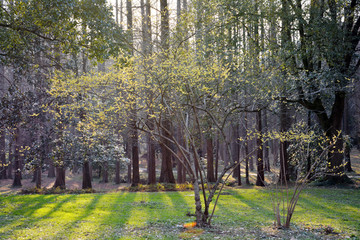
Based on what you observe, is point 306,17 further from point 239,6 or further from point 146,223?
point 146,223

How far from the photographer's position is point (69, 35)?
788 cm

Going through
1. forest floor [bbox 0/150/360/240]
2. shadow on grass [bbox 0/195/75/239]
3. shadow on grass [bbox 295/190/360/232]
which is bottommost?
shadow on grass [bbox 295/190/360/232]

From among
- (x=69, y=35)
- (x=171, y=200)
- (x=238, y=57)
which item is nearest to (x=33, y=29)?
(x=69, y=35)

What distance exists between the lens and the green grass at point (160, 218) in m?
7.03

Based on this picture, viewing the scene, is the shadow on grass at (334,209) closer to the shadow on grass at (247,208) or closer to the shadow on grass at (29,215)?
the shadow on grass at (247,208)

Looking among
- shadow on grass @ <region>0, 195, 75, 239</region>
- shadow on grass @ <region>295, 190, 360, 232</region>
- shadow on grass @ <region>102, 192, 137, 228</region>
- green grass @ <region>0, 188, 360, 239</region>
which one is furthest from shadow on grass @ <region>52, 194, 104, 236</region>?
shadow on grass @ <region>295, 190, 360, 232</region>

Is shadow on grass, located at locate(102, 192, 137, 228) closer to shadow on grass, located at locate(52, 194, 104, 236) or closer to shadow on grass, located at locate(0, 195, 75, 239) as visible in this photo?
shadow on grass, located at locate(52, 194, 104, 236)

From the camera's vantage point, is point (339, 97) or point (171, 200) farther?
point (339, 97)

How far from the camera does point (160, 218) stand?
8.85m

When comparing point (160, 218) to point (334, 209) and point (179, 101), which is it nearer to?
point (179, 101)

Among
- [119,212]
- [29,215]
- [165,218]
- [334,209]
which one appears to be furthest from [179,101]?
[334,209]

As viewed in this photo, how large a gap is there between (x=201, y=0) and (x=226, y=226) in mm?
7958

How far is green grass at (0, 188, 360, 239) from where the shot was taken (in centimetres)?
703

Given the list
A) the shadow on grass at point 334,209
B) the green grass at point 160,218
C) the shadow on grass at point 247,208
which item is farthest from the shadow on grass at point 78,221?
the shadow on grass at point 334,209
